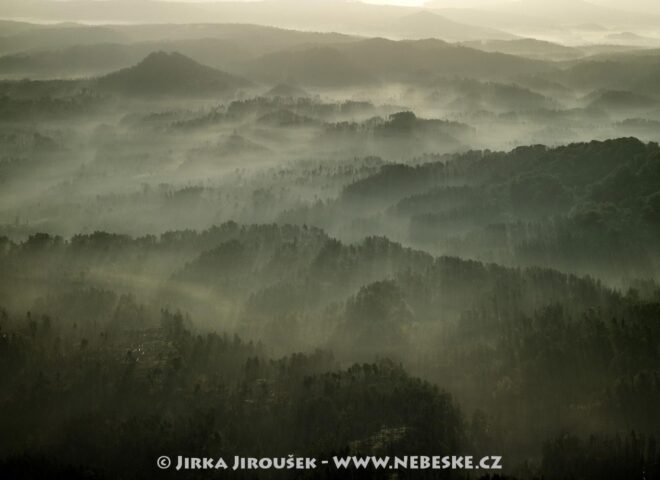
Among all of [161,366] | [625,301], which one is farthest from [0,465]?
[625,301]

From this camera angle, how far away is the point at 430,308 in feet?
515

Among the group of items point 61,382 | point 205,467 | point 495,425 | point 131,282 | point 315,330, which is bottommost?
point 205,467

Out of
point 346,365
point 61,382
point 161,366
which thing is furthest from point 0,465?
point 346,365

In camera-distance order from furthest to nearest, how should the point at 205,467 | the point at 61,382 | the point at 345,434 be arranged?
the point at 61,382, the point at 345,434, the point at 205,467

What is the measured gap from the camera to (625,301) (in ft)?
424

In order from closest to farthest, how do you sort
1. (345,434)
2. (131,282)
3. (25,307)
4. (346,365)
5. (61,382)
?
(345,434) → (61,382) → (346,365) → (25,307) → (131,282)

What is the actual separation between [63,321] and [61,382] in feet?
136

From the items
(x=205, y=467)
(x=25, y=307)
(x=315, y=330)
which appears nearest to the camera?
(x=205, y=467)

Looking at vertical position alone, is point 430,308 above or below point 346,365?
above

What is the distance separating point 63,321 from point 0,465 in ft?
232

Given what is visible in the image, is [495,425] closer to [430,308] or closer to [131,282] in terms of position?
[430,308]

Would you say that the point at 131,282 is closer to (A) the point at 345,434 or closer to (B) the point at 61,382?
(B) the point at 61,382

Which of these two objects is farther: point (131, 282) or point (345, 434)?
point (131, 282)

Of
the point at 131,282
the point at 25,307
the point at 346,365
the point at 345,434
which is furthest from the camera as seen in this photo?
the point at 131,282
